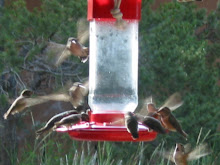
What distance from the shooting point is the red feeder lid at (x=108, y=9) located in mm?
3453

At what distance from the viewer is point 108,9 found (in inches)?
136

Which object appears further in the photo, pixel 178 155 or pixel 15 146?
pixel 15 146

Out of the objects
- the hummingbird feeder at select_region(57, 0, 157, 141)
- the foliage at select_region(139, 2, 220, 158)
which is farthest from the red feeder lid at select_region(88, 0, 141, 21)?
the foliage at select_region(139, 2, 220, 158)

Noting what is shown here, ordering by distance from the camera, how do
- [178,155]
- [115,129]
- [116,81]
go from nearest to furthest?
1. [115,129]
2. [116,81]
3. [178,155]

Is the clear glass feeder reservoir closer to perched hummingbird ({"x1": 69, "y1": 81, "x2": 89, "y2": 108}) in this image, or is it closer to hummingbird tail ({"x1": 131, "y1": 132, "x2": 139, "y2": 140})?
perched hummingbird ({"x1": 69, "y1": 81, "x2": 89, "y2": 108})

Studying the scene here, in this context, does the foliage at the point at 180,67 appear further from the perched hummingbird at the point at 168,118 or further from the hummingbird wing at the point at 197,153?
the perched hummingbird at the point at 168,118

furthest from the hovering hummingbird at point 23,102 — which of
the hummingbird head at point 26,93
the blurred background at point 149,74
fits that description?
the blurred background at point 149,74

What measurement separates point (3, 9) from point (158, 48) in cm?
169

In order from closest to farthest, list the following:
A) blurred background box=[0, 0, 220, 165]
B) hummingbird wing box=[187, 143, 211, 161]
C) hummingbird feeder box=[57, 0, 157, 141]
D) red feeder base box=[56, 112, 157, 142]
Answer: red feeder base box=[56, 112, 157, 142] < hummingbird feeder box=[57, 0, 157, 141] < hummingbird wing box=[187, 143, 211, 161] < blurred background box=[0, 0, 220, 165]

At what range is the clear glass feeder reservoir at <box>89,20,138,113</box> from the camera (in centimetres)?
388

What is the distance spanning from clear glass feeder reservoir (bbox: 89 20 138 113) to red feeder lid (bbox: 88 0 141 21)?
1.08ft

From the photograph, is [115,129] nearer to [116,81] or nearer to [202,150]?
[116,81]

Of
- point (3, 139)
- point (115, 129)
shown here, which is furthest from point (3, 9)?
point (115, 129)

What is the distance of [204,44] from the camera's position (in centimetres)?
669
